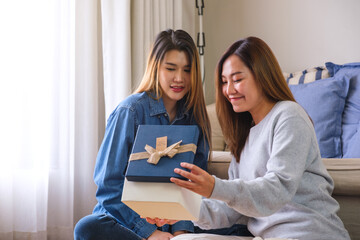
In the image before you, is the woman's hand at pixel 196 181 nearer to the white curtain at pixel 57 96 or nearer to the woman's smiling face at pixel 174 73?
the woman's smiling face at pixel 174 73

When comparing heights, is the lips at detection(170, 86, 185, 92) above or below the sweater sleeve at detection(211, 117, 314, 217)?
above

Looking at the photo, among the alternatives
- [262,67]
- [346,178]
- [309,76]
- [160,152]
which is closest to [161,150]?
[160,152]

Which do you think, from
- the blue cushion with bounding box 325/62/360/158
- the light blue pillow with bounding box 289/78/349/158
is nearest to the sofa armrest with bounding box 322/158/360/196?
the blue cushion with bounding box 325/62/360/158

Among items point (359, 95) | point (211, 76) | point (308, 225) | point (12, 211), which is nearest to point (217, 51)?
point (211, 76)

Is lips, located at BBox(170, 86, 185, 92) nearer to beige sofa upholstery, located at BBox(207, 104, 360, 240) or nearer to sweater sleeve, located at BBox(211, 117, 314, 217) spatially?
sweater sleeve, located at BBox(211, 117, 314, 217)

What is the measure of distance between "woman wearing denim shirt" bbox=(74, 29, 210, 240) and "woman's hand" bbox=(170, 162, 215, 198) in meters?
0.53

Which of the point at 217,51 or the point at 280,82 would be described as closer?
the point at 280,82

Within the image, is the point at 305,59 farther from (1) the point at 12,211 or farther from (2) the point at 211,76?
(1) the point at 12,211

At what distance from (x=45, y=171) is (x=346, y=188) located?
Answer: 142 cm

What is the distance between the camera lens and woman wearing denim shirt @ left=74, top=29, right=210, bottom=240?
4.66ft

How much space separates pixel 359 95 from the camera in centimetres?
212

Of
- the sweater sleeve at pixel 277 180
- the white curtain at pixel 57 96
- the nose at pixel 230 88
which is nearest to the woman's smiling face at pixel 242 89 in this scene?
the nose at pixel 230 88

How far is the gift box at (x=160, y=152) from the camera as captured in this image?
0.95 m

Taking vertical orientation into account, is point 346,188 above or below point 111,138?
below
